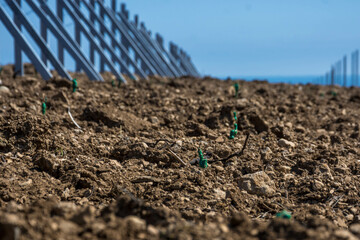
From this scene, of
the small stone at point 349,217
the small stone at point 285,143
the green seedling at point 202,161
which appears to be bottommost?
the small stone at point 349,217

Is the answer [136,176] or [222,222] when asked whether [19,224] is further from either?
[136,176]

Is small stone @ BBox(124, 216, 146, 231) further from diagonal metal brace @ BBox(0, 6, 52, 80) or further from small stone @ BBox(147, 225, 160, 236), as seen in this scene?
diagonal metal brace @ BBox(0, 6, 52, 80)

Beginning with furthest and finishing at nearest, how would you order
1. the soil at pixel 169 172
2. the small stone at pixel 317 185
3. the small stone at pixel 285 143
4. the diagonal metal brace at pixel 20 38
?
the diagonal metal brace at pixel 20 38
the small stone at pixel 285 143
the small stone at pixel 317 185
the soil at pixel 169 172

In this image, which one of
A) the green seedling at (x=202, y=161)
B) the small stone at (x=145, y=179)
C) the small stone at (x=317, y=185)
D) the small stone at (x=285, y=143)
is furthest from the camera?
the small stone at (x=285, y=143)

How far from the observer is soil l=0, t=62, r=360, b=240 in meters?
1.66

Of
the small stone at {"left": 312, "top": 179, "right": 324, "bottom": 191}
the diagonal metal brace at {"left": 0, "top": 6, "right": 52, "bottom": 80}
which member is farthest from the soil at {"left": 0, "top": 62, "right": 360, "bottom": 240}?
the diagonal metal brace at {"left": 0, "top": 6, "right": 52, "bottom": 80}

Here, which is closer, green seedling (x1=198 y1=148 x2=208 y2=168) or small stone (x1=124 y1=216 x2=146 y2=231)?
small stone (x1=124 y1=216 x2=146 y2=231)

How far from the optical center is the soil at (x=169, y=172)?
166 centimetres

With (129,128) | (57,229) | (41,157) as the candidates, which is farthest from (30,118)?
(57,229)

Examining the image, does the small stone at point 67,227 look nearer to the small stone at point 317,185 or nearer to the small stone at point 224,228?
the small stone at point 224,228

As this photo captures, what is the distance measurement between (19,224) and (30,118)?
7.09ft

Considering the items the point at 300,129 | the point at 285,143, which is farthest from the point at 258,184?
the point at 300,129

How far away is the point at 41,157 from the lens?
3018mm

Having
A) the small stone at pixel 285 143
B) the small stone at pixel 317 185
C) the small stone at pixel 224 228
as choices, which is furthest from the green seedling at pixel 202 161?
the small stone at pixel 224 228
